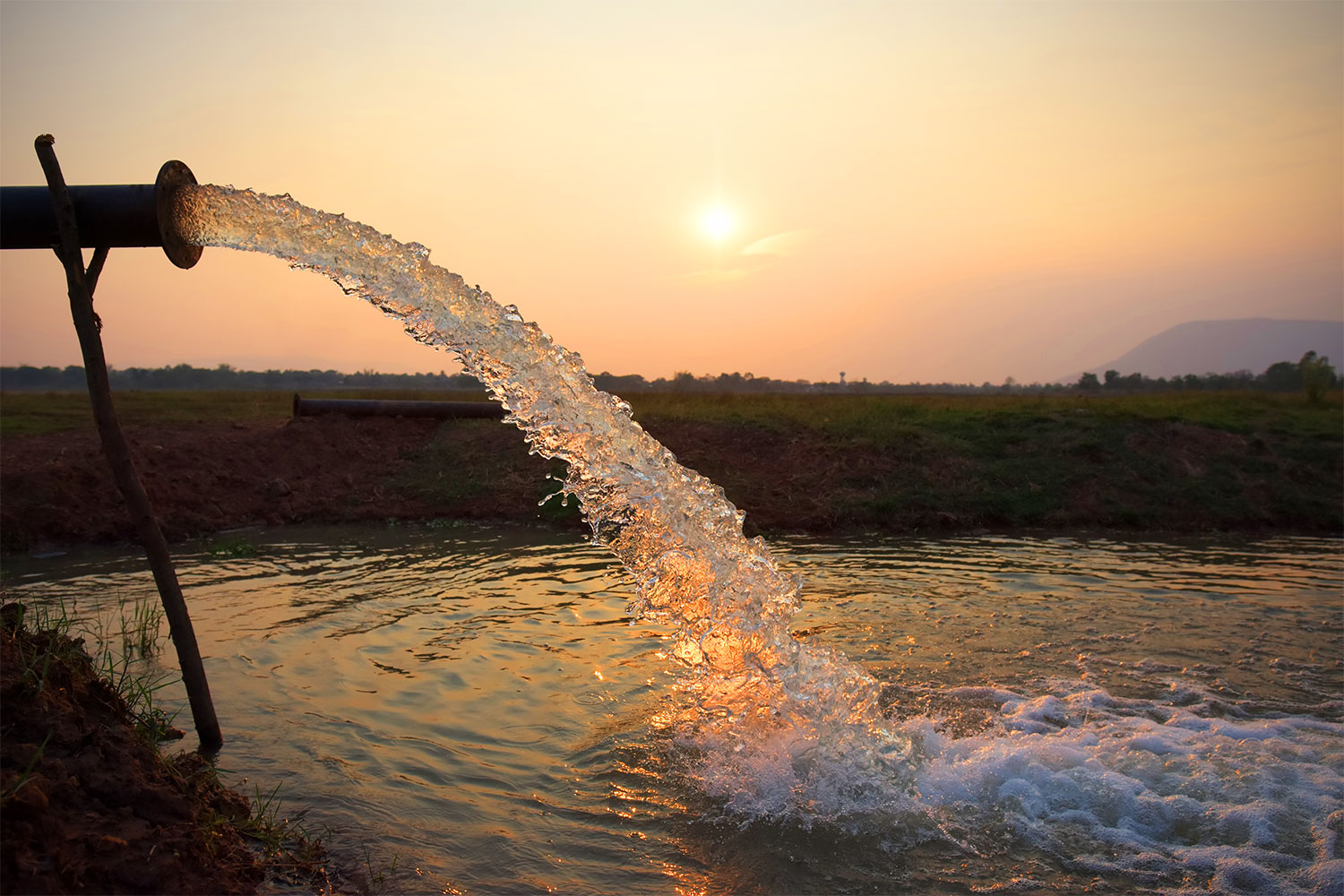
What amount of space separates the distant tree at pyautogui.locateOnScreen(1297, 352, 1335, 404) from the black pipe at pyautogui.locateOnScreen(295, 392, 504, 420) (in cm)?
1937

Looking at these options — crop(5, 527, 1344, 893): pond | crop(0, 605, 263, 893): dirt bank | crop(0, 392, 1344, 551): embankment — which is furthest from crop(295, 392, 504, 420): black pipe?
crop(0, 605, 263, 893): dirt bank

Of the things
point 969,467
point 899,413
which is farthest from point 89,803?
point 899,413

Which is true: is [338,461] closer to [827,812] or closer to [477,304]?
[477,304]

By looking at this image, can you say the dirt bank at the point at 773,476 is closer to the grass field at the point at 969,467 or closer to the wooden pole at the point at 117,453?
the grass field at the point at 969,467

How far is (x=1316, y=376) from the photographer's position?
22.2 metres

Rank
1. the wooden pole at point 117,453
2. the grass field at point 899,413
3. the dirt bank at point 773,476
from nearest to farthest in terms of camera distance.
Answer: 1. the wooden pole at point 117,453
2. the dirt bank at point 773,476
3. the grass field at point 899,413

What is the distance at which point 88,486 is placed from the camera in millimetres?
12336

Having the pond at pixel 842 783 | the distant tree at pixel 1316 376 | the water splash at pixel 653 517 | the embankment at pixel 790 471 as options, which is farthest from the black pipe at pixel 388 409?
the distant tree at pixel 1316 376

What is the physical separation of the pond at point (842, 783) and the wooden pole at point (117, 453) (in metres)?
0.33

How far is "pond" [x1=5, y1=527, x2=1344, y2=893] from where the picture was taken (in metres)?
3.90

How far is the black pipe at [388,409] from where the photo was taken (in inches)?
672

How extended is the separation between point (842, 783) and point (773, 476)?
33.5 feet

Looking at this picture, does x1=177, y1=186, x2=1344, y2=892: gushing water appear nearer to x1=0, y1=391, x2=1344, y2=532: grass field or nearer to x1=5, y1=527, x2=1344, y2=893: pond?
x1=5, y1=527, x2=1344, y2=893: pond

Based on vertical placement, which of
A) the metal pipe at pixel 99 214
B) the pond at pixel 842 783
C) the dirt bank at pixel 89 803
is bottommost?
the pond at pixel 842 783
